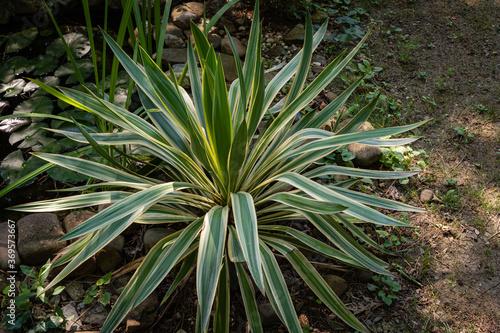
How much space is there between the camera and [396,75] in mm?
2639

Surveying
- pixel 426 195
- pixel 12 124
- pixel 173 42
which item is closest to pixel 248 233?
pixel 426 195

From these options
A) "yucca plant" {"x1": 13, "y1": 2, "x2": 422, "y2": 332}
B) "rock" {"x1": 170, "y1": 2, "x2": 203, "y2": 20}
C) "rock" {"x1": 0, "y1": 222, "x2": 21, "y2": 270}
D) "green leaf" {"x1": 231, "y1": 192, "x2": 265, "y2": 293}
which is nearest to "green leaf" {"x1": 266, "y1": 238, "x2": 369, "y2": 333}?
"yucca plant" {"x1": 13, "y1": 2, "x2": 422, "y2": 332}

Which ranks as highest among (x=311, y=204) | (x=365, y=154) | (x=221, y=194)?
(x=311, y=204)

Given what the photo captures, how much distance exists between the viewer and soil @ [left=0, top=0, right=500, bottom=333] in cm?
147

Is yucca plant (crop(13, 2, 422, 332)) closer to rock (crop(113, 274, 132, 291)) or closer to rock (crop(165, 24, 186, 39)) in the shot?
rock (crop(113, 274, 132, 291))

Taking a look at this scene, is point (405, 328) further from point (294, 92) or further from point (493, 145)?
point (493, 145)

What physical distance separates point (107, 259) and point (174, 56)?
1538 millimetres

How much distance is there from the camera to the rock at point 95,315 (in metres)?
1.42

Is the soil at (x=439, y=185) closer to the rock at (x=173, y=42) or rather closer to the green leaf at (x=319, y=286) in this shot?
the green leaf at (x=319, y=286)

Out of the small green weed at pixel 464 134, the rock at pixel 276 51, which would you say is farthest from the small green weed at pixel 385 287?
the rock at pixel 276 51

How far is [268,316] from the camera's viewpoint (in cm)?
140

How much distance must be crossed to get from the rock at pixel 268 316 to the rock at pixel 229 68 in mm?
1510

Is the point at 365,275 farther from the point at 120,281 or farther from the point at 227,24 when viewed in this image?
the point at 227,24

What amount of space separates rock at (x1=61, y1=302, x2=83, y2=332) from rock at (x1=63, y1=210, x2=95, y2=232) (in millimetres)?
347
